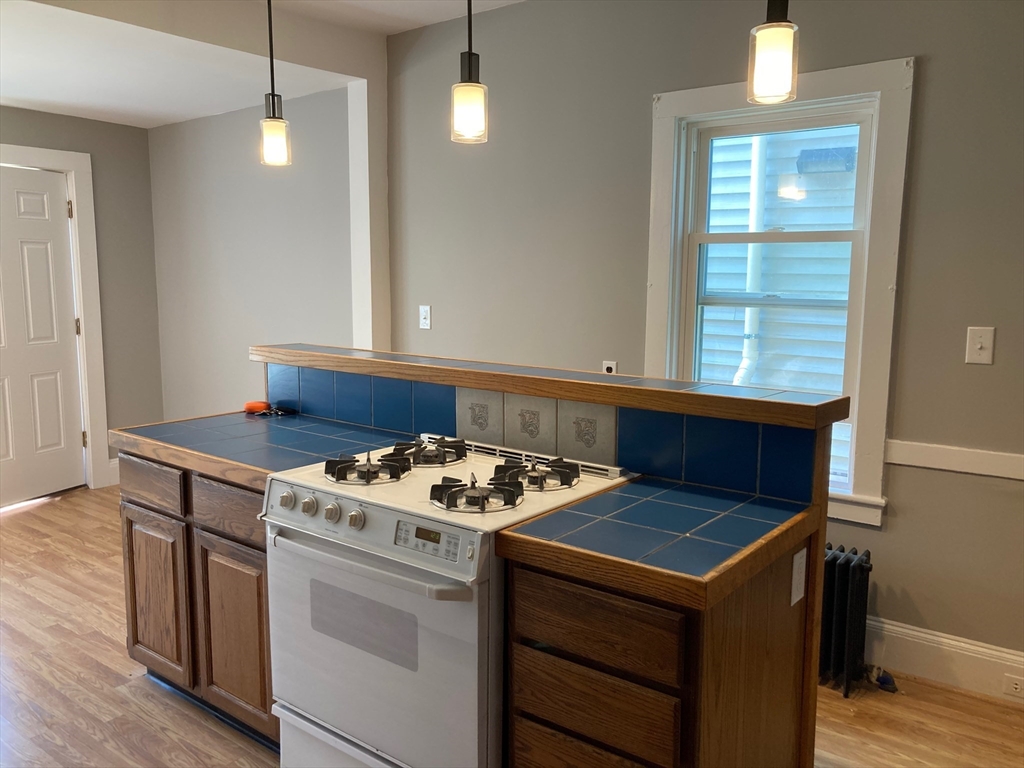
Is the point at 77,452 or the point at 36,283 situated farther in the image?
the point at 77,452

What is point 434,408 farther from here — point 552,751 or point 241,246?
point 241,246

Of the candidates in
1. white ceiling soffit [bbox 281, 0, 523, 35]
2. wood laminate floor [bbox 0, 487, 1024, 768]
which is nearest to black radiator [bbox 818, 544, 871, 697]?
wood laminate floor [bbox 0, 487, 1024, 768]

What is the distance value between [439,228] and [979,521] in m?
2.54

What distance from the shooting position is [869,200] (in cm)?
266

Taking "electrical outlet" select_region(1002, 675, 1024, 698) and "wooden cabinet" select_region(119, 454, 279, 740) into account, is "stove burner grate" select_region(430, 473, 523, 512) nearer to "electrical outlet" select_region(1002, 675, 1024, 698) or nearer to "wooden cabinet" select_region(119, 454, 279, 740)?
"wooden cabinet" select_region(119, 454, 279, 740)

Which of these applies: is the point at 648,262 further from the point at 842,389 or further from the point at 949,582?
the point at 949,582

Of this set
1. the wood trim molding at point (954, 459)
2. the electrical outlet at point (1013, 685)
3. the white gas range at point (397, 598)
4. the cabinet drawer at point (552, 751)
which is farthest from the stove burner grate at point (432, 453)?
the electrical outlet at point (1013, 685)

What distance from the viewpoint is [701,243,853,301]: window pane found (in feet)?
9.30

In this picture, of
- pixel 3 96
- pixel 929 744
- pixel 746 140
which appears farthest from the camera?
pixel 3 96

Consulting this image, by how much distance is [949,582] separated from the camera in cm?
263

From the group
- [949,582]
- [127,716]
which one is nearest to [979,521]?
[949,582]

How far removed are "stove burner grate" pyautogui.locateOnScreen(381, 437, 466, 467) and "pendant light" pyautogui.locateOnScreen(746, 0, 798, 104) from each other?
1.14 metres

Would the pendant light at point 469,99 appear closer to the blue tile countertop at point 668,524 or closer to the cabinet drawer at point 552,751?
the blue tile countertop at point 668,524

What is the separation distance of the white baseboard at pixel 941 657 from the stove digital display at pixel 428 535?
1.91 meters
